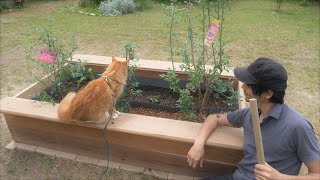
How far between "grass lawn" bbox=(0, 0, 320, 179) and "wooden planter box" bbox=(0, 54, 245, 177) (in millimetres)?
234

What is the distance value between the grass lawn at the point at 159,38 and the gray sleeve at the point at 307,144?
4.49 ft

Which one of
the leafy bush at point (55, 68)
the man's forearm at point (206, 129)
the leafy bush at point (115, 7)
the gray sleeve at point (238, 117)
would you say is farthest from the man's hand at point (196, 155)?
the leafy bush at point (115, 7)

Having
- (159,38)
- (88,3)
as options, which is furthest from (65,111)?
(88,3)

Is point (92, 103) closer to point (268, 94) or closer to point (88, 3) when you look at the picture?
point (268, 94)

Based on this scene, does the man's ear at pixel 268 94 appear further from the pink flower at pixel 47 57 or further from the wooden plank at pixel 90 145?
the pink flower at pixel 47 57

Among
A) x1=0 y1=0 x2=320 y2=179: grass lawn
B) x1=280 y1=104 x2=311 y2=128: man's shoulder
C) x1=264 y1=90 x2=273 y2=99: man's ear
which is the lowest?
x1=0 y1=0 x2=320 y2=179: grass lawn

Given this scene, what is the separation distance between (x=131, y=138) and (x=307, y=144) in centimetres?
138

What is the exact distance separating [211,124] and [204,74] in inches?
24.5

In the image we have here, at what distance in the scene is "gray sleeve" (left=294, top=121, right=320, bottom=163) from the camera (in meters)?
1.43

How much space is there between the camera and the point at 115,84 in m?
2.44

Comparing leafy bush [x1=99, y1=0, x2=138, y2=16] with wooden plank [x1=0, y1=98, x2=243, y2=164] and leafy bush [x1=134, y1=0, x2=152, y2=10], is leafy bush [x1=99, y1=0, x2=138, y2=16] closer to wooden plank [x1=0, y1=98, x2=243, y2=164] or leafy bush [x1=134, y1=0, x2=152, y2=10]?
leafy bush [x1=134, y1=0, x2=152, y2=10]

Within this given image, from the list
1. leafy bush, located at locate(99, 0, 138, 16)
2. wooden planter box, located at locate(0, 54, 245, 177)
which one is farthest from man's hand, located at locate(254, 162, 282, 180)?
leafy bush, located at locate(99, 0, 138, 16)

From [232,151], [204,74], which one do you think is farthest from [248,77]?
[204,74]

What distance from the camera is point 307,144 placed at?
1438 millimetres
